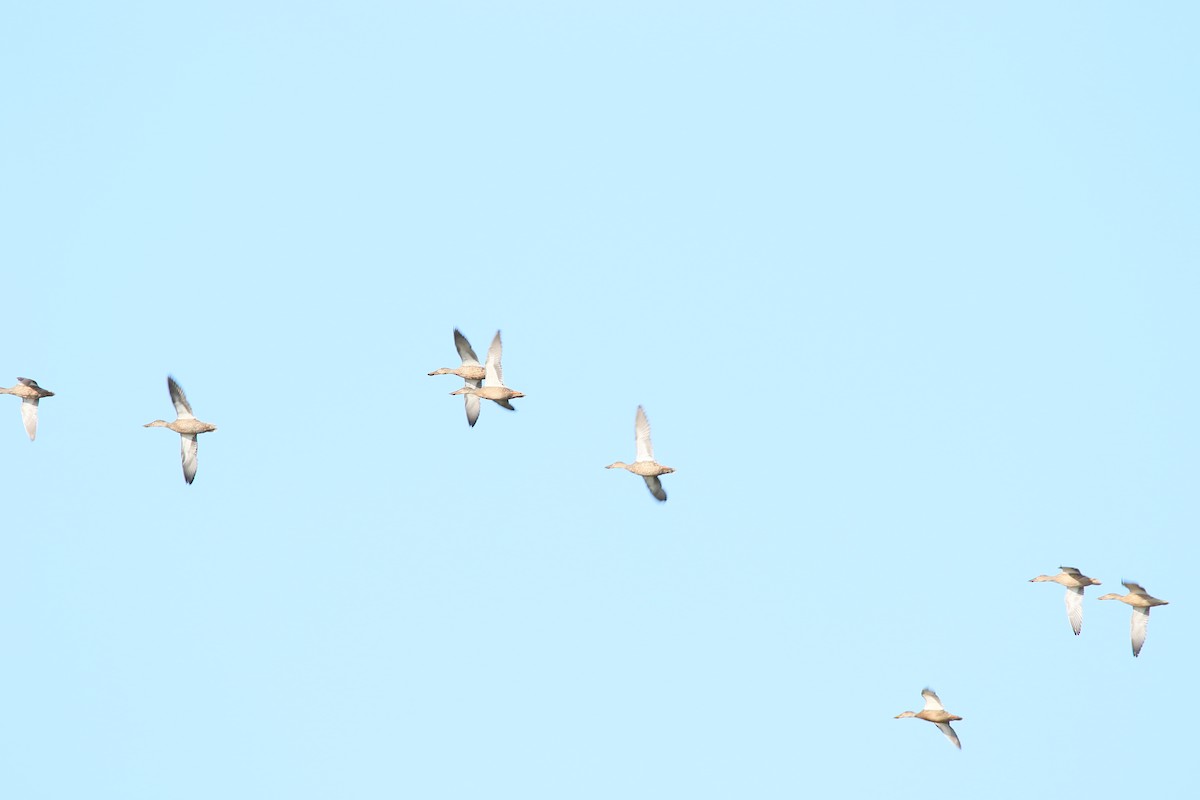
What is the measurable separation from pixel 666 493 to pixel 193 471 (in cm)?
1233

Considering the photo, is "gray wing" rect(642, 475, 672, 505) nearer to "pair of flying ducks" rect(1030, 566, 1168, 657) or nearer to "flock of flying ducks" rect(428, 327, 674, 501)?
"flock of flying ducks" rect(428, 327, 674, 501)

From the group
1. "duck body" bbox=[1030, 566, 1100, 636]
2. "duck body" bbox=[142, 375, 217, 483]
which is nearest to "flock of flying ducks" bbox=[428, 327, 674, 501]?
"duck body" bbox=[142, 375, 217, 483]

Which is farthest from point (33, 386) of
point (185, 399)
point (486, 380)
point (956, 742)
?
point (956, 742)

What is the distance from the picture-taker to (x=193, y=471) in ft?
205

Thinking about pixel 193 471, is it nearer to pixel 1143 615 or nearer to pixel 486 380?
pixel 486 380

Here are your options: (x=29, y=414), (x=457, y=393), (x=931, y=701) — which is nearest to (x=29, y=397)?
(x=29, y=414)

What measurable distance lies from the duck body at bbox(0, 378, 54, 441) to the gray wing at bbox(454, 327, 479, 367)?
1049 cm

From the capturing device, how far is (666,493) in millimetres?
60312

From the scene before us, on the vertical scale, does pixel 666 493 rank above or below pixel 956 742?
above

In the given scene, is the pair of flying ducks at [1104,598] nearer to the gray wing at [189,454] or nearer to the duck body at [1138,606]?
the duck body at [1138,606]

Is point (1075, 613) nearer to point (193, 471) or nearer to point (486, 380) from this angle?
point (486, 380)

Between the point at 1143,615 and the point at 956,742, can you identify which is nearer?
the point at 956,742

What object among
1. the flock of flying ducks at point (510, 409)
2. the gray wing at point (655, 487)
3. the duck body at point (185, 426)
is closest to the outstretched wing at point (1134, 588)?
the flock of flying ducks at point (510, 409)

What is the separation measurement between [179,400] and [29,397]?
4147 millimetres
